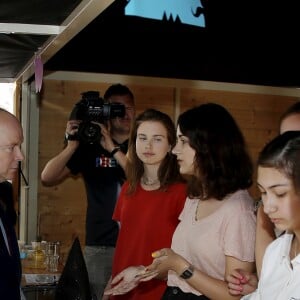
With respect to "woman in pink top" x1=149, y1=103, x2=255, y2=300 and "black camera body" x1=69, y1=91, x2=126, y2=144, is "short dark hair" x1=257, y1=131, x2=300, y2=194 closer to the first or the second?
"woman in pink top" x1=149, y1=103, x2=255, y2=300

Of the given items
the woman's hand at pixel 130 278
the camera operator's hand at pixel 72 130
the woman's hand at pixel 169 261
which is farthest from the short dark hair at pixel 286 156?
the camera operator's hand at pixel 72 130

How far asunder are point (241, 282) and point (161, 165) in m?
0.81

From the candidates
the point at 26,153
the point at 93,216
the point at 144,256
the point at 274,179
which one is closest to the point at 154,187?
the point at 144,256

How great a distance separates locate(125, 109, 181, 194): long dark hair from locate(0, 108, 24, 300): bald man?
54 cm

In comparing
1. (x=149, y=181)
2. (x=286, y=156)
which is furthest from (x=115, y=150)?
(x=286, y=156)

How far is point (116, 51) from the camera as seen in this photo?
3756 mm

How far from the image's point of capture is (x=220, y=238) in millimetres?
1713

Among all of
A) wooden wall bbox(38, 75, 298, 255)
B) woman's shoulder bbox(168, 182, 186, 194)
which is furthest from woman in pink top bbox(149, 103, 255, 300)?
wooden wall bbox(38, 75, 298, 255)

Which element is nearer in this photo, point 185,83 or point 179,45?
point 179,45

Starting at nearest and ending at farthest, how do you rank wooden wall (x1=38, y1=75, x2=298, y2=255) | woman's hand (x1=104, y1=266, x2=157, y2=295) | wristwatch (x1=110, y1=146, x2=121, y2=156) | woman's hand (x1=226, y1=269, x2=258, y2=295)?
woman's hand (x1=226, y1=269, x2=258, y2=295) < woman's hand (x1=104, y1=266, x2=157, y2=295) < wristwatch (x1=110, y1=146, x2=121, y2=156) < wooden wall (x1=38, y1=75, x2=298, y2=255)

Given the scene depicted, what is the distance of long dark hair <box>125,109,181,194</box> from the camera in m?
2.30

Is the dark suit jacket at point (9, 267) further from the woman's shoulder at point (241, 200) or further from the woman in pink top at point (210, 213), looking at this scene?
the woman's shoulder at point (241, 200)

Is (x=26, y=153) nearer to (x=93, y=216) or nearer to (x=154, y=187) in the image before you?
(x=93, y=216)

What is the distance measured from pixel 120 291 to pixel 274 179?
0.90m
